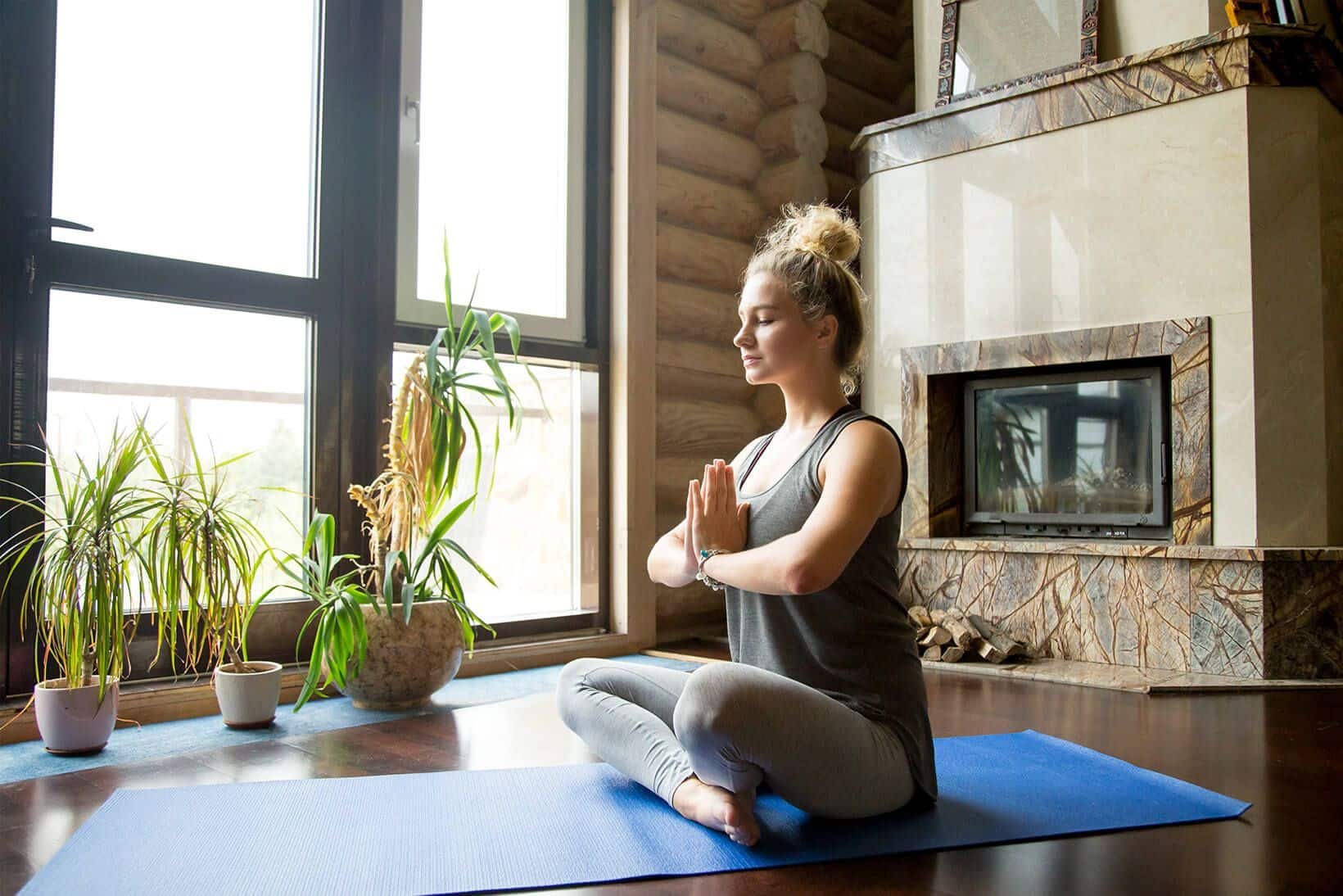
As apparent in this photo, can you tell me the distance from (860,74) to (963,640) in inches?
121

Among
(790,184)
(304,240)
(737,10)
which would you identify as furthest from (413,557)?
(737,10)

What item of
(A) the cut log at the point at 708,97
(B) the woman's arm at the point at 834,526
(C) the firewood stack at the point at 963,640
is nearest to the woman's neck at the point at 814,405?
(B) the woman's arm at the point at 834,526

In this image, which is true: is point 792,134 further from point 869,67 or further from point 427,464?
point 427,464

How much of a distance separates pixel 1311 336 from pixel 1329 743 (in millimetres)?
1592

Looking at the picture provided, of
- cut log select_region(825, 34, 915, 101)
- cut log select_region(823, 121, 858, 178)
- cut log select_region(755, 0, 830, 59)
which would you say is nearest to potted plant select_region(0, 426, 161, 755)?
cut log select_region(755, 0, 830, 59)

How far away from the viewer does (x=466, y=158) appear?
12.9 feet

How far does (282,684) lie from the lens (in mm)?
3217

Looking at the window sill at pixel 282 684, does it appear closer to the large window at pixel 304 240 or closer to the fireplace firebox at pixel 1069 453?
the large window at pixel 304 240

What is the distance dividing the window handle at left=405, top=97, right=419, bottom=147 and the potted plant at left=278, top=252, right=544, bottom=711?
79cm

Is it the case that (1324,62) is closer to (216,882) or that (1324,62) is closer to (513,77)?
(513,77)

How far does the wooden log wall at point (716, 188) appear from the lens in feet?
Answer: 14.8

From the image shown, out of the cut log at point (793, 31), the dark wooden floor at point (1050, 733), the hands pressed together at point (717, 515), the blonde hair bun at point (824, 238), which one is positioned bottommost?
the dark wooden floor at point (1050, 733)

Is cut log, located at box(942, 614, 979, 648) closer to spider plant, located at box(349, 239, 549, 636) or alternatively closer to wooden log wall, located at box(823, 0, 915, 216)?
spider plant, located at box(349, 239, 549, 636)

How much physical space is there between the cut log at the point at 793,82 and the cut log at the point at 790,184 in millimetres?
284
